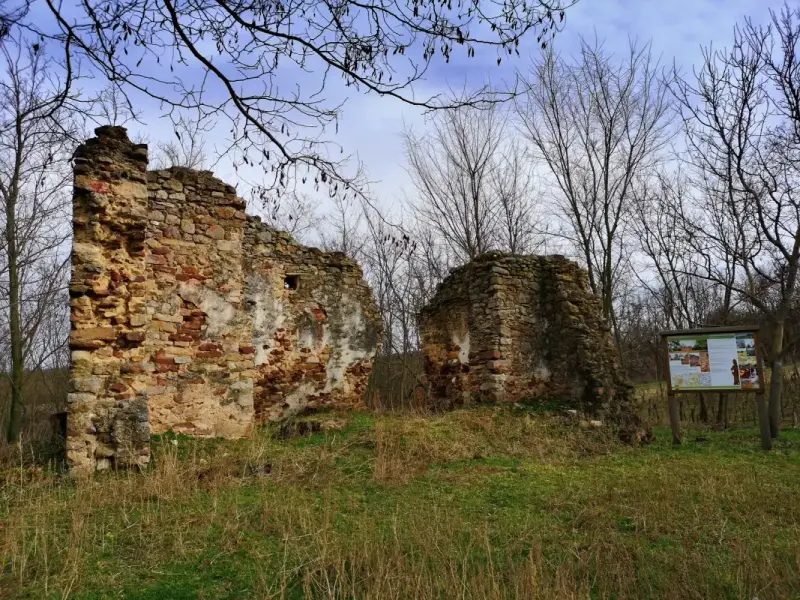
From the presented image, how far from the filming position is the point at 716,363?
8.89m

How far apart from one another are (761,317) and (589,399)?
1472cm

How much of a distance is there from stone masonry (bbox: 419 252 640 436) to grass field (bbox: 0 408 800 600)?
9.07 ft

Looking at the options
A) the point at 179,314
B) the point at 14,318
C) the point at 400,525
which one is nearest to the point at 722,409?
the point at 400,525

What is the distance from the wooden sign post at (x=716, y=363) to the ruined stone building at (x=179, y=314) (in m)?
6.14

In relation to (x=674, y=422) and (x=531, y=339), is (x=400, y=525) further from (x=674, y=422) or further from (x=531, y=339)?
(x=531, y=339)

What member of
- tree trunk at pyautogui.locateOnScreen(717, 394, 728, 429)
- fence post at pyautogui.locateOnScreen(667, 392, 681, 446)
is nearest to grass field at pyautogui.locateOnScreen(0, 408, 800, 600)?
fence post at pyautogui.locateOnScreen(667, 392, 681, 446)

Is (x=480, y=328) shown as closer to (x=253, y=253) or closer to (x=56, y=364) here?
(x=253, y=253)

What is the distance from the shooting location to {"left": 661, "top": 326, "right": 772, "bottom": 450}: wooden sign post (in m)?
8.59

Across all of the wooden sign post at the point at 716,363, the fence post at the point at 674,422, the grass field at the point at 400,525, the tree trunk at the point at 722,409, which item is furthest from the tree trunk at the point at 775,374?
the tree trunk at the point at 722,409

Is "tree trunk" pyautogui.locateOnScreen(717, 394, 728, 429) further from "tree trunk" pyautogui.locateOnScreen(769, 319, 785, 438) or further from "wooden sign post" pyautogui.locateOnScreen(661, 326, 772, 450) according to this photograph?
"wooden sign post" pyautogui.locateOnScreen(661, 326, 772, 450)

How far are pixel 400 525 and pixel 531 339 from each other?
7408mm

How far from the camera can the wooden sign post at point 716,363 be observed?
8.59 m

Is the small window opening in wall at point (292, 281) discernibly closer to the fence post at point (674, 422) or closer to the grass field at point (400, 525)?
the grass field at point (400, 525)

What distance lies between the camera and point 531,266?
11.6 metres
